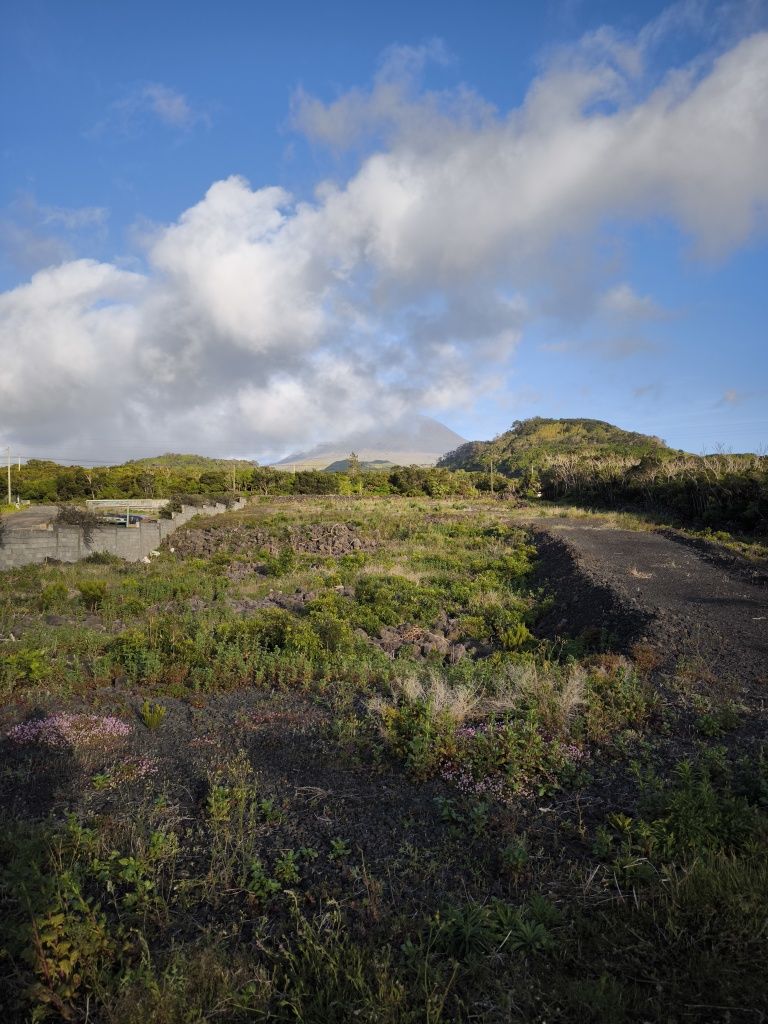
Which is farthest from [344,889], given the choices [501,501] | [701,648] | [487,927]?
[501,501]

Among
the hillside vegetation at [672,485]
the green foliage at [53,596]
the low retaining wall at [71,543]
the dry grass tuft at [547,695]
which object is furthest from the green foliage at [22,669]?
the hillside vegetation at [672,485]

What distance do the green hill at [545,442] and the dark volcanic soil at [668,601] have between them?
174 feet

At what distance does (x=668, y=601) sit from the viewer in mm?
10195

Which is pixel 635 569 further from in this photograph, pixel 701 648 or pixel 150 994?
pixel 150 994

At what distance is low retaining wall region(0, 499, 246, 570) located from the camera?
16.3m

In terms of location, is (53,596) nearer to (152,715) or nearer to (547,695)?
(152,715)

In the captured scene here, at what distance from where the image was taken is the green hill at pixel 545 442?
75188 mm

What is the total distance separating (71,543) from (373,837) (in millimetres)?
17415

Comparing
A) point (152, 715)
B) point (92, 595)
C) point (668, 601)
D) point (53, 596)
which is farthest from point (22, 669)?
point (668, 601)

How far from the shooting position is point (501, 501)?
143 feet

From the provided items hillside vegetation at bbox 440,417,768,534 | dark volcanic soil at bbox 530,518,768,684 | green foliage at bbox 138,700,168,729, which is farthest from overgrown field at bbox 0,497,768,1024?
hillside vegetation at bbox 440,417,768,534

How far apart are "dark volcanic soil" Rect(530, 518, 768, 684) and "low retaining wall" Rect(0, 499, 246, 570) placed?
1497 cm

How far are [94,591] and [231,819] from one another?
404 inches

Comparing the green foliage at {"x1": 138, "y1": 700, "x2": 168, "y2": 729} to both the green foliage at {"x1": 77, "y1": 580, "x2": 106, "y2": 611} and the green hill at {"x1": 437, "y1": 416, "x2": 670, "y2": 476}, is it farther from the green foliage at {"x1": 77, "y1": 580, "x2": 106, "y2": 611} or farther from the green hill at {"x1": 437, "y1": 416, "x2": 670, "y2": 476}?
→ the green hill at {"x1": 437, "y1": 416, "x2": 670, "y2": 476}
